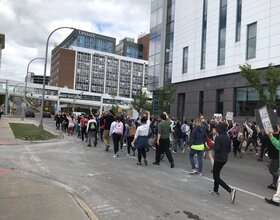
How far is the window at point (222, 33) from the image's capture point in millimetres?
36094

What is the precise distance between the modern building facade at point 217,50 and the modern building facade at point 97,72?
96918 mm

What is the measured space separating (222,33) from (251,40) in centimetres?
450

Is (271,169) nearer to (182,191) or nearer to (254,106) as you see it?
(182,191)

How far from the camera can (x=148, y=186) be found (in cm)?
880

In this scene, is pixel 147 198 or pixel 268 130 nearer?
pixel 147 198

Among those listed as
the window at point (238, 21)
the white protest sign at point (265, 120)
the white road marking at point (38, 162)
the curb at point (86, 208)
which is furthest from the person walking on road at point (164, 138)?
the window at point (238, 21)

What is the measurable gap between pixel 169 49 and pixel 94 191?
4064cm

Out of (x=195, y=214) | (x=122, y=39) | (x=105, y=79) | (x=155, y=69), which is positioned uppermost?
(x=122, y=39)

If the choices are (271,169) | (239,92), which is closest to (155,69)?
(239,92)

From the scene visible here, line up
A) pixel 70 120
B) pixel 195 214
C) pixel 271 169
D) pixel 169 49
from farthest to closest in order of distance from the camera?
1. pixel 169 49
2. pixel 70 120
3. pixel 271 169
4. pixel 195 214

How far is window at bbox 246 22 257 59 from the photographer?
32250 mm

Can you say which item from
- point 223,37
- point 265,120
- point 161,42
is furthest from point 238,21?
point 265,120

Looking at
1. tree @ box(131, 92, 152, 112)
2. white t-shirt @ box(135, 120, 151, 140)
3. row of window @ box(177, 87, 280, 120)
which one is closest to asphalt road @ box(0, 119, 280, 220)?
white t-shirt @ box(135, 120, 151, 140)

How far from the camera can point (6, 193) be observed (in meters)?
7.17
